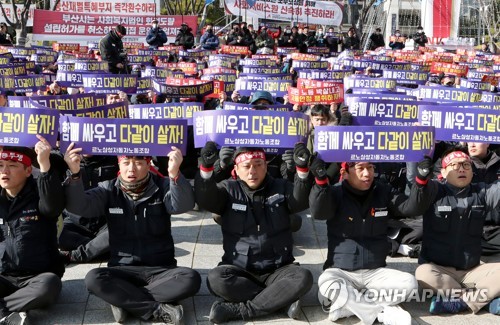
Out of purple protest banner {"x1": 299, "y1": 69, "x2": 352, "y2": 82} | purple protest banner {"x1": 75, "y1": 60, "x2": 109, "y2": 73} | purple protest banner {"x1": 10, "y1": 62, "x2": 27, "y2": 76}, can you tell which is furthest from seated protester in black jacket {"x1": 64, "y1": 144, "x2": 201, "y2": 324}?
purple protest banner {"x1": 75, "y1": 60, "x2": 109, "y2": 73}

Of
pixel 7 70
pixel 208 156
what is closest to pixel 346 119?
pixel 208 156

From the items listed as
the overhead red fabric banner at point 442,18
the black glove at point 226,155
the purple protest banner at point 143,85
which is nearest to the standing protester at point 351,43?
the overhead red fabric banner at point 442,18

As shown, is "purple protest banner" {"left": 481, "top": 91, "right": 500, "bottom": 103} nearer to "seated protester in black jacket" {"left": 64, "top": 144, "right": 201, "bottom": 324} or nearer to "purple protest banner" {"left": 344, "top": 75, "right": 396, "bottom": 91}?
"purple protest banner" {"left": 344, "top": 75, "right": 396, "bottom": 91}

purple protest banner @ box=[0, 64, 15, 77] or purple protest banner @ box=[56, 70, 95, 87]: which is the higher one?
purple protest banner @ box=[0, 64, 15, 77]

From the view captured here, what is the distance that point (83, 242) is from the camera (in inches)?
259

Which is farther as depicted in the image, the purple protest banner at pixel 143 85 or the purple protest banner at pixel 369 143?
the purple protest banner at pixel 143 85

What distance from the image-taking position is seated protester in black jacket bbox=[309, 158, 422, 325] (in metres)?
5.18

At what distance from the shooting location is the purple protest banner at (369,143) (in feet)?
17.6

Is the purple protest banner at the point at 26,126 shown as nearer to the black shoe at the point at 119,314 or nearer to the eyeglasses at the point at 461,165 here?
the black shoe at the point at 119,314

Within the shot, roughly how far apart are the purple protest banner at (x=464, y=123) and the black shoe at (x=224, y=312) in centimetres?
252

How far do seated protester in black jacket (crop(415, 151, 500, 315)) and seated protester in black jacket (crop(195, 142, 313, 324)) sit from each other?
3.56 ft

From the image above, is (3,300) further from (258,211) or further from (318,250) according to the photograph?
(318,250)

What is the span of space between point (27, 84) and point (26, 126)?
6868mm

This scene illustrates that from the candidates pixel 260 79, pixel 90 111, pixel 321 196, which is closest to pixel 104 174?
pixel 90 111
